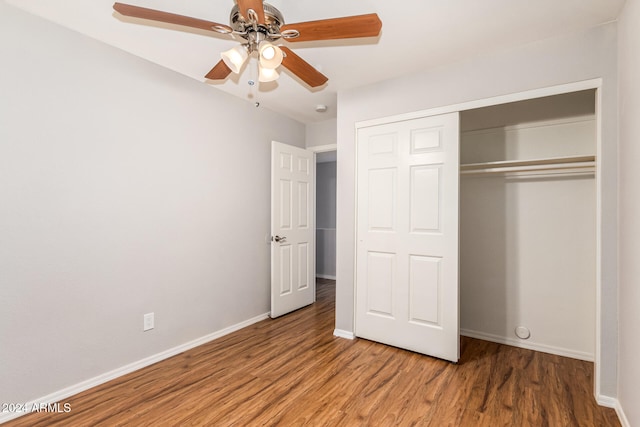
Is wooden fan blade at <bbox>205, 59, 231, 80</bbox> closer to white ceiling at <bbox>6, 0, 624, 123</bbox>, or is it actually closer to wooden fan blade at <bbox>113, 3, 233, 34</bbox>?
white ceiling at <bbox>6, 0, 624, 123</bbox>

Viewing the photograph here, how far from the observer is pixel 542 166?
274cm

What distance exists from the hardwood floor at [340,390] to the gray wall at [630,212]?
334 millimetres

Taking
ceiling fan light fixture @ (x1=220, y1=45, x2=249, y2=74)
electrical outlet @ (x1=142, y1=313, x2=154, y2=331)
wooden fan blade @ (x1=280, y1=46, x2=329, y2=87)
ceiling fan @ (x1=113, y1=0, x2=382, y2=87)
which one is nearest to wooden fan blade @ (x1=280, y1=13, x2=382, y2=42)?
ceiling fan @ (x1=113, y1=0, x2=382, y2=87)

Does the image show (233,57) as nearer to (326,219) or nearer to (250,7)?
(250,7)

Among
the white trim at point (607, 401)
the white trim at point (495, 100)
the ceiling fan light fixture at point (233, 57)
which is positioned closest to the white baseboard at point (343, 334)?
the white trim at point (607, 401)

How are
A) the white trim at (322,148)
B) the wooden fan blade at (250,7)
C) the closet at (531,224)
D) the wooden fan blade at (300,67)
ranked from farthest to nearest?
1. the white trim at (322,148)
2. the closet at (531,224)
3. the wooden fan blade at (300,67)
4. the wooden fan blade at (250,7)

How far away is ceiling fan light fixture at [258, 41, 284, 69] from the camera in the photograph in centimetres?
153

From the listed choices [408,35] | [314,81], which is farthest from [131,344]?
[408,35]

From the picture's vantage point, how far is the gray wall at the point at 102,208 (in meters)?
1.93

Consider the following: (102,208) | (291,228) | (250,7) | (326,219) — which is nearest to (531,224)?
(291,228)

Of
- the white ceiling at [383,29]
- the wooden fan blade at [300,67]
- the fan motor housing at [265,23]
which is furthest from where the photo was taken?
the white ceiling at [383,29]

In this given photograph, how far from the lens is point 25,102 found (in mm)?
1958

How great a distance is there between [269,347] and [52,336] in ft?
5.28

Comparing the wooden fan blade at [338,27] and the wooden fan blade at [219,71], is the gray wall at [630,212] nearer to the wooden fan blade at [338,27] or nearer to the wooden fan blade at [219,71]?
the wooden fan blade at [338,27]
